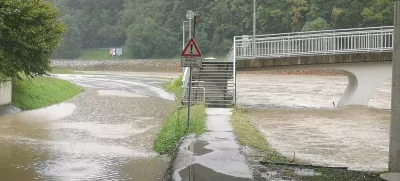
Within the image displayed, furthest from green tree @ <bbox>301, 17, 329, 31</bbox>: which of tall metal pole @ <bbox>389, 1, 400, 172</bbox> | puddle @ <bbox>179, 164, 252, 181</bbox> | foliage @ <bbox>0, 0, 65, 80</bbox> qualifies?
puddle @ <bbox>179, 164, 252, 181</bbox>

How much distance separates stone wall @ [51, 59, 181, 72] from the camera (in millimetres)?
80500

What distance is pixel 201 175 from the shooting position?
872 cm

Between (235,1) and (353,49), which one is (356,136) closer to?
(353,49)

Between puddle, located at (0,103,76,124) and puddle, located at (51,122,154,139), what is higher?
puddle, located at (0,103,76,124)

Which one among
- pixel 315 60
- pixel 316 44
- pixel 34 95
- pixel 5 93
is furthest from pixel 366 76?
pixel 5 93

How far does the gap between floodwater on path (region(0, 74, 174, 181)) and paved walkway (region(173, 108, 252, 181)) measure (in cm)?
81

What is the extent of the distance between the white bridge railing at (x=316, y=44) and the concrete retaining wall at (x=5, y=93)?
10.9 meters

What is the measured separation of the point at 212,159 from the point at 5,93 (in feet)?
49.8

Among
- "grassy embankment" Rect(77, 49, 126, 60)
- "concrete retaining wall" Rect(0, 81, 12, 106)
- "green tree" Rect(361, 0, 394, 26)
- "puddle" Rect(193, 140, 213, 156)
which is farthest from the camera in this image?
"grassy embankment" Rect(77, 49, 126, 60)

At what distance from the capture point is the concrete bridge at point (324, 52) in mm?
23859

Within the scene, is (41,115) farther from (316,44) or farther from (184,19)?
(184,19)

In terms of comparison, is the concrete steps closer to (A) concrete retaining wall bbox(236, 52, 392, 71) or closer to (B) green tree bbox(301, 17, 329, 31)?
(A) concrete retaining wall bbox(236, 52, 392, 71)

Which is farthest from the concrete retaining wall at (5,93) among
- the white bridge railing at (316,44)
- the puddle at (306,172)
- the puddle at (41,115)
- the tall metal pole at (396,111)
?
the tall metal pole at (396,111)

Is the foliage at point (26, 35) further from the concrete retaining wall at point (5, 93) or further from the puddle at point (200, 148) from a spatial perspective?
the concrete retaining wall at point (5, 93)
